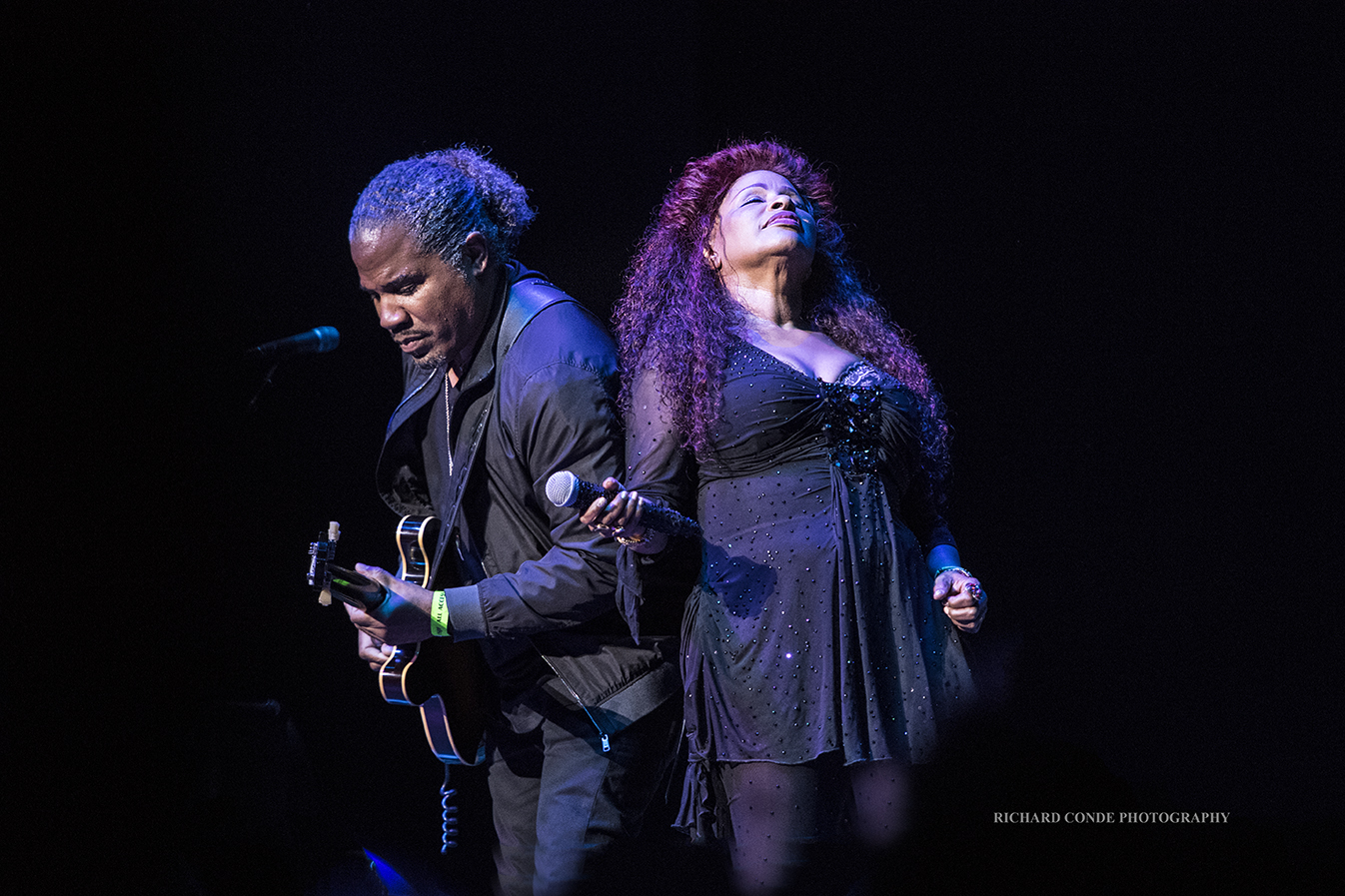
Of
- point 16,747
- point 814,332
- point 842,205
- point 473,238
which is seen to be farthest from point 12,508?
point 842,205

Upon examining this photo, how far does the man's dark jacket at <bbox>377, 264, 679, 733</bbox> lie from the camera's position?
8.26 ft

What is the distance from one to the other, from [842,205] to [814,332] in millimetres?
908

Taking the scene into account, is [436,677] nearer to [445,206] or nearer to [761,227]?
[445,206]

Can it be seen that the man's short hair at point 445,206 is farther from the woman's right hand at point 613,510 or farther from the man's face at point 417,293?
the woman's right hand at point 613,510

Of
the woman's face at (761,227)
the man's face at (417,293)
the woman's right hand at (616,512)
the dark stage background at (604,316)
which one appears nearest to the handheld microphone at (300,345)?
the dark stage background at (604,316)

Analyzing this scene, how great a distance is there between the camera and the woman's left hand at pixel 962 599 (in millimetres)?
2359

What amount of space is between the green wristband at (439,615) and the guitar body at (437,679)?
4.6 inches

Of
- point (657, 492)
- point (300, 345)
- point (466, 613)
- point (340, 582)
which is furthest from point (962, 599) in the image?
point (300, 345)

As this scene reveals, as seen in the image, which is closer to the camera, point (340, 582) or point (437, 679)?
point (340, 582)

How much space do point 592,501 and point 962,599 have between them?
0.81 m

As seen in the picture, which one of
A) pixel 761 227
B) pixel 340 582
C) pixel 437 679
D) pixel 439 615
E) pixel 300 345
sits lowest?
pixel 437 679

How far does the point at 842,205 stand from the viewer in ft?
11.5

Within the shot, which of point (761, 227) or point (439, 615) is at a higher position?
point (761, 227)

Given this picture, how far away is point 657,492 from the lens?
2443mm
